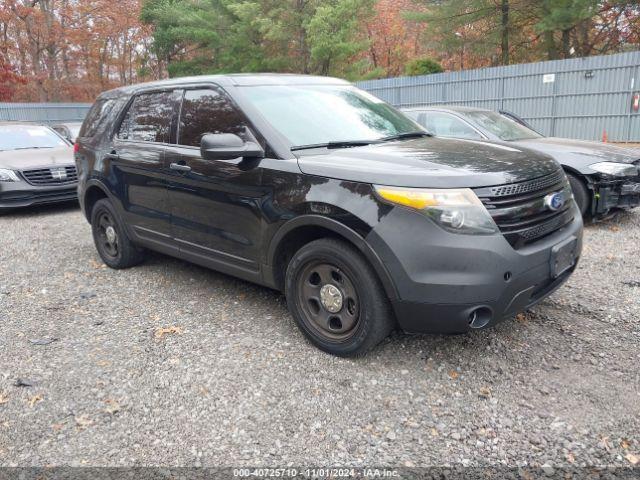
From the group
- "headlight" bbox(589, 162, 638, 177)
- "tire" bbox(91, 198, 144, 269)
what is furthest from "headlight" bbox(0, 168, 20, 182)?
"headlight" bbox(589, 162, 638, 177)

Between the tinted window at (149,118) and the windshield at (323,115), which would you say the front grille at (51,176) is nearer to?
the tinted window at (149,118)

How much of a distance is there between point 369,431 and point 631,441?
126 centimetres

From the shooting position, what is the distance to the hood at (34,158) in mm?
8625

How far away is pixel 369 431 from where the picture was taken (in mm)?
2697

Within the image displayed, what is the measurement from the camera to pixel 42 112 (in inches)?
1017

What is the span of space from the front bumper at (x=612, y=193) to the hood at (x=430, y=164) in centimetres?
302

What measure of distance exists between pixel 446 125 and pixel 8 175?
6900mm

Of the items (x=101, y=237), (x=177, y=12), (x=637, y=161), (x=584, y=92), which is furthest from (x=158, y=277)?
(x=177, y=12)

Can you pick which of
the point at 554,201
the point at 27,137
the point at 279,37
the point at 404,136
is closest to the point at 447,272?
the point at 554,201

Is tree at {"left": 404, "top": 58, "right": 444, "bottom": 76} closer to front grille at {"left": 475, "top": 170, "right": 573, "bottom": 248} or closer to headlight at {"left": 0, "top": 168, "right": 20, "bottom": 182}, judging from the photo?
headlight at {"left": 0, "top": 168, "right": 20, "bottom": 182}

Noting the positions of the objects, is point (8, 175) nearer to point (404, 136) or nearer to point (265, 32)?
point (404, 136)

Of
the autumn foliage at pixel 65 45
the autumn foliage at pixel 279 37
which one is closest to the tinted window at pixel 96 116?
the autumn foliage at pixel 279 37

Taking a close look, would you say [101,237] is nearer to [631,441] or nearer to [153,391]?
[153,391]

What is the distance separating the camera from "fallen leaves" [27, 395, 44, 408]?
10.0ft
